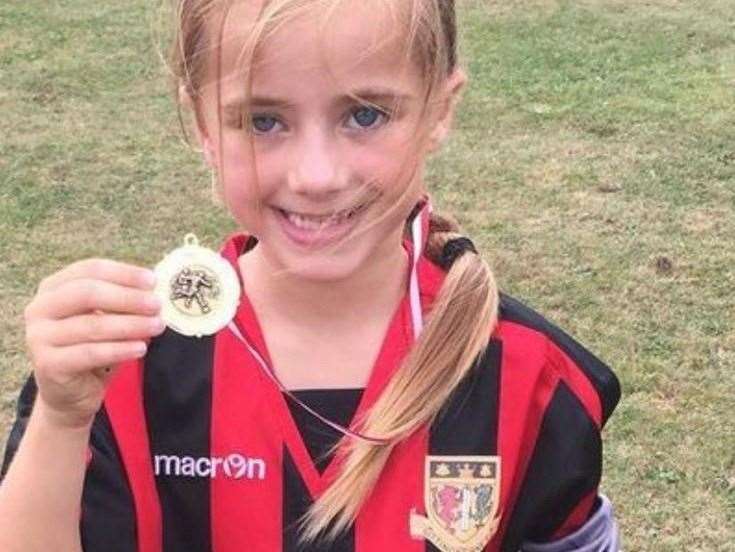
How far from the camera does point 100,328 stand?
1.52 meters

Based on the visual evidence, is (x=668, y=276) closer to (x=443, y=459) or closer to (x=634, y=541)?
(x=634, y=541)

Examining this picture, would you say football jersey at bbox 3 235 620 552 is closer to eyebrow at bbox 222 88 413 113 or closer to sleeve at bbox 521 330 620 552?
sleeve at bbox 521 330 620 552

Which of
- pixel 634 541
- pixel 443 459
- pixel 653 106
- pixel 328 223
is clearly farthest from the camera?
pixel 653 106

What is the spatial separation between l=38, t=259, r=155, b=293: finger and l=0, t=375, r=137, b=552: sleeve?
309mm

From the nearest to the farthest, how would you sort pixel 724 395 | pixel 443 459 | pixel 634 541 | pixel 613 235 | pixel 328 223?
pixel 328 223 < pixel 443 459 < pixel 634 541 < pixel 724 395 < pixel 613 235

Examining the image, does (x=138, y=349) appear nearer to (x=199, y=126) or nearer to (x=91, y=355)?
(x=91, y=355)

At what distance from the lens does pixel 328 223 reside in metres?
1.76

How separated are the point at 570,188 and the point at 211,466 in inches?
181

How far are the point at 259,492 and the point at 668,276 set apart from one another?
3.74 metres

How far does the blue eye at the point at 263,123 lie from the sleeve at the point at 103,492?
0.44 meters

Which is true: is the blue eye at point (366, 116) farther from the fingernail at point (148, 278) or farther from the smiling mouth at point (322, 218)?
the fingernail at point (148, 278)

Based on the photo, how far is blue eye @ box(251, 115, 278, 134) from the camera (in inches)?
67.7

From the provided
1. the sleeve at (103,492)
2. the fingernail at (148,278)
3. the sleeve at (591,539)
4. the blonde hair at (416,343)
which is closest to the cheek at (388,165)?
the blonde hair at (416,343)

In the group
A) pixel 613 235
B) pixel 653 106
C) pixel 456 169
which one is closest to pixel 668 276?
pixel 613 235
